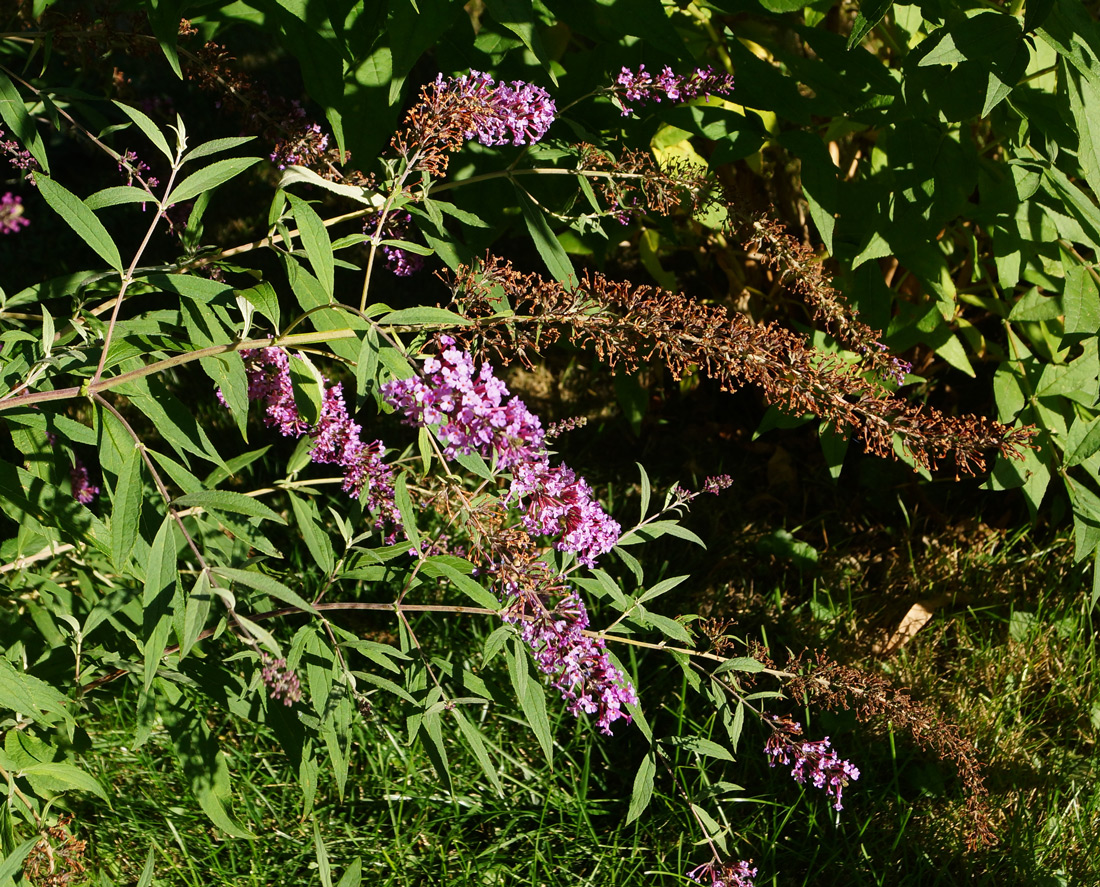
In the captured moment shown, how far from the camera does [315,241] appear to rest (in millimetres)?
1548

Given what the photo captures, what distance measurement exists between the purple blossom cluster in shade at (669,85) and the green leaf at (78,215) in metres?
1.00

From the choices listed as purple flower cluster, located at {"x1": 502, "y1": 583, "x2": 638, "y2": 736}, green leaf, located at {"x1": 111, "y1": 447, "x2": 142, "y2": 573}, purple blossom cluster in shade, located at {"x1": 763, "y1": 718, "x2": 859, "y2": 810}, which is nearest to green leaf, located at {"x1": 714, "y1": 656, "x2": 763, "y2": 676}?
purple blossom cluster in shade, located at {"x1": 763, "y1": 718, "x2": 859, "y2": 810}

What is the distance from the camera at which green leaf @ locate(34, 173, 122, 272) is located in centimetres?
156

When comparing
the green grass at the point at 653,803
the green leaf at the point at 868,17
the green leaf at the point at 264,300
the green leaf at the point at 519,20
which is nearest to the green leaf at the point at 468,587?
the green leaf at the point at 264,300

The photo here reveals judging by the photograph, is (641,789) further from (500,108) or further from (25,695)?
(500,108)

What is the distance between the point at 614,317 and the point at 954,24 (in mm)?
912

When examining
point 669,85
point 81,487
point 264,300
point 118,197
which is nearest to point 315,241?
point 264,300

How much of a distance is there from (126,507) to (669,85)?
4.26 ft

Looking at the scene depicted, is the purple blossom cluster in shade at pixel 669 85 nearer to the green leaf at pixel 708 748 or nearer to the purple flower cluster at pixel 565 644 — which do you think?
the purple flower cluster at pixel 565 644

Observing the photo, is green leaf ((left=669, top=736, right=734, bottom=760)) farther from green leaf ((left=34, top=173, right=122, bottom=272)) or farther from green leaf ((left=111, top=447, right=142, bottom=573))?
green leaf ((left=34, top=173, right=122, bottom=272))

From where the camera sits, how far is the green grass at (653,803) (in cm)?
240

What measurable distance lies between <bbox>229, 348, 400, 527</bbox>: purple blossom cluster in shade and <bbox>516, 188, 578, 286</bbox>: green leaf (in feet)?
1.59

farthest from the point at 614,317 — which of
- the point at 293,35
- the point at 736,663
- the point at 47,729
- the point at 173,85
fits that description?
the point at 173,85

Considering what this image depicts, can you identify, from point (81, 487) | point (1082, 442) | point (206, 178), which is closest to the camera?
point (206, 178)
